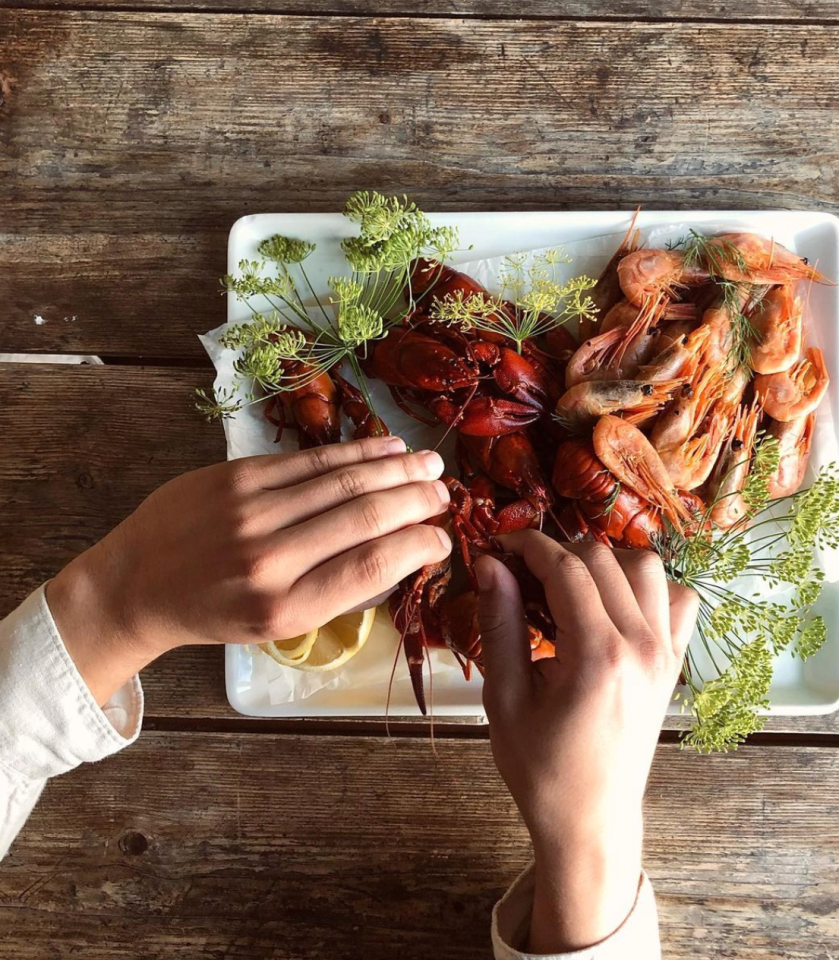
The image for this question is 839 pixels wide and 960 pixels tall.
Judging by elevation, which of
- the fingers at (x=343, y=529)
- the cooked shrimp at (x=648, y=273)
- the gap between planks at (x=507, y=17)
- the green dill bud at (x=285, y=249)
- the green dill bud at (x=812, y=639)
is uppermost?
the gap between planks at (x=507, y=17)

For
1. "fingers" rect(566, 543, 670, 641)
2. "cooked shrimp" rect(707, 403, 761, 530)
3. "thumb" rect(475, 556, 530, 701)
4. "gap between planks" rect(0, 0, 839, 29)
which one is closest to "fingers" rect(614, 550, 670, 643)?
"fingers" rect(566, 543, 670, 641)

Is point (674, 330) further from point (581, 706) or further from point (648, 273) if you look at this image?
point (581, 706)

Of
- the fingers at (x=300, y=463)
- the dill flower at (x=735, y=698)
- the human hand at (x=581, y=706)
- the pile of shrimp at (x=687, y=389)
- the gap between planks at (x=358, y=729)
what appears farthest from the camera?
the gap between planks at (x=358, y=729)

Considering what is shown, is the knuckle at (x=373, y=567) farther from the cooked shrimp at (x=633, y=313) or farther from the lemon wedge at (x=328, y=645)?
the cooked shrimp at (x=633, y=313)

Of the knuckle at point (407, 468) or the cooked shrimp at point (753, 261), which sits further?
the cooked shrimp at point (753, 261)

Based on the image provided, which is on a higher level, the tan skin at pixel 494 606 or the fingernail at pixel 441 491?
Answer: the fingernail at pixel 441 491

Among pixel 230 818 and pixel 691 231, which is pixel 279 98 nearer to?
pixel 691 231

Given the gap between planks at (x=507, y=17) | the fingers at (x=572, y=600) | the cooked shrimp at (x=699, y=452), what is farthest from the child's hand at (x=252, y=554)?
the gap between planks at (x=507, y=17)

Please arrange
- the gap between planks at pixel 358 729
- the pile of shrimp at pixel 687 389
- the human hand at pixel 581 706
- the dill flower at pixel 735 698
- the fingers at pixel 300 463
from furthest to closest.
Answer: the gap between planks at pixel 358 729, the pile of shrimp at pixel 687 389, the dill flower at pixel 735 698, the fingers at pixel 300 463, the human hand at pixel 581 706
